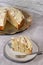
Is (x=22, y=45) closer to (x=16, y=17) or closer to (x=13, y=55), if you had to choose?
(x=13, y=55)

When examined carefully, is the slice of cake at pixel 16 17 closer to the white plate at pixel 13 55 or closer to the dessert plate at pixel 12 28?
the dessert plate at pixel 12 28

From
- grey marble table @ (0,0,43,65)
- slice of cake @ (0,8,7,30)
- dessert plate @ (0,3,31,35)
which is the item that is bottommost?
grey marble table @ (0,0,43,65)

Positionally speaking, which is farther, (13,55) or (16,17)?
(16,17)

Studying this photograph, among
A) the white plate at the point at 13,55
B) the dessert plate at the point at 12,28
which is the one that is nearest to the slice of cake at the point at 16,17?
the dessert plate at the point at 12,28

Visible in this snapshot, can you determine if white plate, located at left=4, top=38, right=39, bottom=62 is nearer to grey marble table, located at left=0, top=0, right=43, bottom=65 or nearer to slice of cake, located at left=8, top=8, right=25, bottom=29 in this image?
grey marble table, located at left=0, top=0, right=43, bottom=65

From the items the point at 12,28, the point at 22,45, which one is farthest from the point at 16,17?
the point at 22,45

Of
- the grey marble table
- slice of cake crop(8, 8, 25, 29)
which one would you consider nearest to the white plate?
the grey marble table
